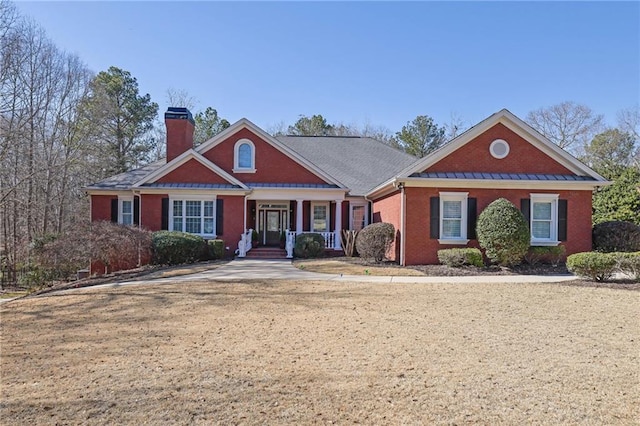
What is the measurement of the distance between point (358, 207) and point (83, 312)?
16054 mm

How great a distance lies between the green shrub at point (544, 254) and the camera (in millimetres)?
15234

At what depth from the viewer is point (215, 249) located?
18391 millimetres

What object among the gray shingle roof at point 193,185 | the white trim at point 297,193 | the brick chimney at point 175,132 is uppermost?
the brick chimney at point 175,132

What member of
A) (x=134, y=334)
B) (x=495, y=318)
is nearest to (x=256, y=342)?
(x=134, y=334)

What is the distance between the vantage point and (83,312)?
28.7 ft

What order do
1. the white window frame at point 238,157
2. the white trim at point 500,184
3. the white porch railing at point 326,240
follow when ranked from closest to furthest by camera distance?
the white trim at point 500,184
the white porch railing at point 326,240
the white window frame at point 238,157

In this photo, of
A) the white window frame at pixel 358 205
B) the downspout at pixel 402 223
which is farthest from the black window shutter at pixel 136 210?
the downspout at pixel 402 223

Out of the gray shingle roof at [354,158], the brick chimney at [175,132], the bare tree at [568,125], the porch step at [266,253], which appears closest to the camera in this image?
the porch step at [266,253]

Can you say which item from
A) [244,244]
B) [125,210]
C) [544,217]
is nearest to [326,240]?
[244,244]

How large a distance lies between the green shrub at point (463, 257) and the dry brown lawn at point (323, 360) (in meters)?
4.78

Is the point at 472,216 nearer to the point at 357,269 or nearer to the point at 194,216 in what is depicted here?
the point at 357,269

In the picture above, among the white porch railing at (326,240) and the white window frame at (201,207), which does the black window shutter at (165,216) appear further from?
the white porch railing at (326,240)

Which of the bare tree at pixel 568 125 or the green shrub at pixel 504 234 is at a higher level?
the bare tree at pixel 568 125

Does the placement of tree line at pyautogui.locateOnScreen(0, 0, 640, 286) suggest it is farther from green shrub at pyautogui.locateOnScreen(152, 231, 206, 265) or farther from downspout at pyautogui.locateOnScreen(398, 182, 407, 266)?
downspout at pyautogui.locateOnScreen(398, 182, 407, 266)
